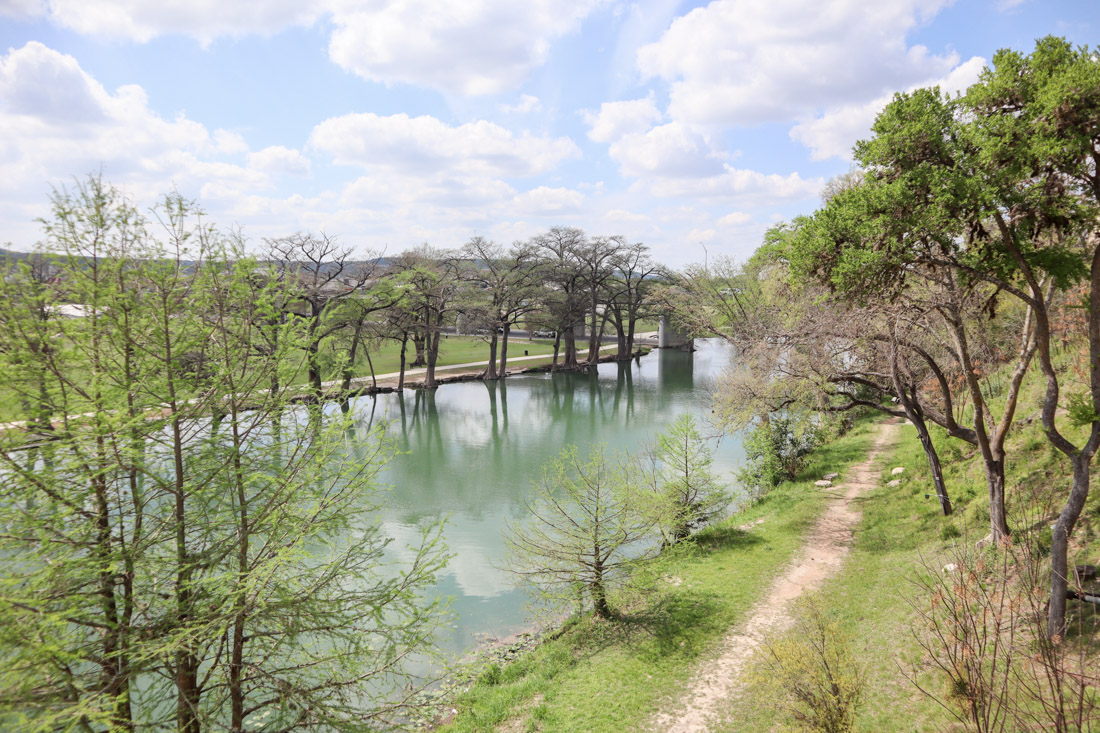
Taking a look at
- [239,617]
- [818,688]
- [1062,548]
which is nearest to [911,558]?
[1062,548]

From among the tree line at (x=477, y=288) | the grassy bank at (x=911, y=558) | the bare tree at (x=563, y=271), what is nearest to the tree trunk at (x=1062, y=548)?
the grassy bank at (x=911, y=558)

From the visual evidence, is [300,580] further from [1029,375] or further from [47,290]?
[1029,375]

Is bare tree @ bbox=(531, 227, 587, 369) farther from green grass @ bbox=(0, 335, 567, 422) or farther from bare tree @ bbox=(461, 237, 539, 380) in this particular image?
green grass @ bbox=(0, 335, 567, 422)

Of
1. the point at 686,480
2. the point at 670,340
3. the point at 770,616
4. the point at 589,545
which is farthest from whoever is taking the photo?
the point at 670,340

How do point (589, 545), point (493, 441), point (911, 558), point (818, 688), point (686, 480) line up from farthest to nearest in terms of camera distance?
point (493, 441) → point (686, 480) → point (911, 558) → point (589, 545) → point (818, 688)

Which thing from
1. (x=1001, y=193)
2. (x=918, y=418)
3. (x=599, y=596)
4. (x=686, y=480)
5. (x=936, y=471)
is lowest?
(x=599, y=596)

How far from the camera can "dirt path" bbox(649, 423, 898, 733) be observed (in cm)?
774

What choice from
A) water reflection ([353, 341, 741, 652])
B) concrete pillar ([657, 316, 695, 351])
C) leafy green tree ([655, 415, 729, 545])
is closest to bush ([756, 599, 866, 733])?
water reflection ([353, 341, 741, 652])

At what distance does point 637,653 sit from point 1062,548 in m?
5.92

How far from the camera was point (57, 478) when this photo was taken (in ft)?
15.5

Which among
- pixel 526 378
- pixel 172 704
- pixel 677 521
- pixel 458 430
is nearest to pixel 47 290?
pixel 172 704

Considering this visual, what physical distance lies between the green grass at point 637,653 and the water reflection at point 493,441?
6.30ft

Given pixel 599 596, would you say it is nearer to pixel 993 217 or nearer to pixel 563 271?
pixel 993 217

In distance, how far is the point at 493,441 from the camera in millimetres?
25828
